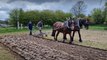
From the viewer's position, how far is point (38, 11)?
92688 mm

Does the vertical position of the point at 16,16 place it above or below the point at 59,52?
above

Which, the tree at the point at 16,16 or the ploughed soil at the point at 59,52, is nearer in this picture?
the ploughed soil at the point at 59,52

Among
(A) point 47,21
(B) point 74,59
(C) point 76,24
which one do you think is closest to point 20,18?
(A) point 47,21

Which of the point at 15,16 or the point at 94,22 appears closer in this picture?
the point at 15,16

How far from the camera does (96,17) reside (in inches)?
3659

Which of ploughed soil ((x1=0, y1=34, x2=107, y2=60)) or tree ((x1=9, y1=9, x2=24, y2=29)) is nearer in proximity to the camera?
ploughed soil ((x1=0, y1=34, x2=107, y2=60))

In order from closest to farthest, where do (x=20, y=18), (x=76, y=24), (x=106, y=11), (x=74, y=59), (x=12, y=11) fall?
(x=74, y=59) → (x=76, y=24) → (x=106, y=11) → (x=20, y=18) → (x=12, y=11)

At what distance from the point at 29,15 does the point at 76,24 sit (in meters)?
58.9

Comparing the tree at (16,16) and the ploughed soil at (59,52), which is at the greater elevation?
the tree at (16,16)

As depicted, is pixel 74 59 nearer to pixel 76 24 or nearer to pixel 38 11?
pixel 76 24

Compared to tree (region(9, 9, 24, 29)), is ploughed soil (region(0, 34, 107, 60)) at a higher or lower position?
lower

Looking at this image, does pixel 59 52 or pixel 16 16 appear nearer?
pixel 59 52

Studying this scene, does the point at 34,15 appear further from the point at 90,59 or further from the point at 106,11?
the point at 90,59

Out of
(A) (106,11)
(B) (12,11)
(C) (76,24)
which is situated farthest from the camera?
(B) (12,11)
